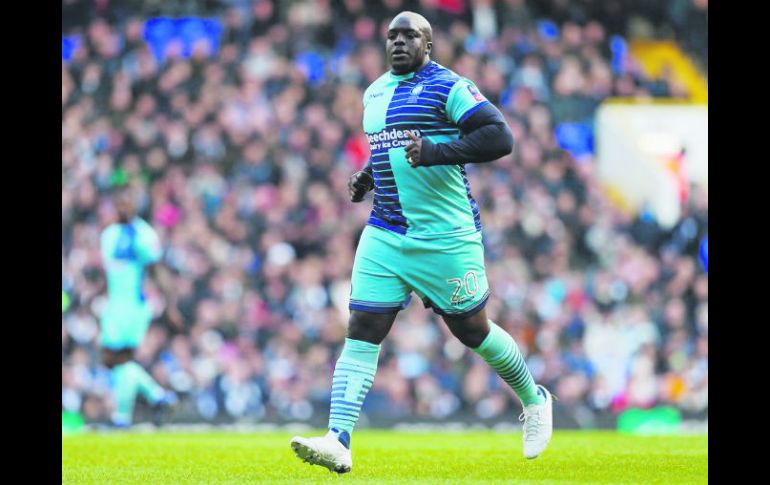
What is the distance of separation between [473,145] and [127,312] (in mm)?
6797

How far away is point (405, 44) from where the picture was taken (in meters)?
7.62

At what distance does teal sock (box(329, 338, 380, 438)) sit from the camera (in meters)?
7.52

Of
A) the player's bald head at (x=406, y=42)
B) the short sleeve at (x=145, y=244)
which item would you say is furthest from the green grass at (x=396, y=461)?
the player's bald head at (x=406, y=42)

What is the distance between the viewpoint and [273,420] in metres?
15.4

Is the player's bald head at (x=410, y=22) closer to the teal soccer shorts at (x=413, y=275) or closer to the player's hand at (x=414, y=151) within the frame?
the player's hand at (x=414, y=151)

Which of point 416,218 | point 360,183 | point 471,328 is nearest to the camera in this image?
point 416,218

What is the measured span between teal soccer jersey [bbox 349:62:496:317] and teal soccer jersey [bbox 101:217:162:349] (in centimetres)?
582

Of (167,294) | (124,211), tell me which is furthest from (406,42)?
(167,294)

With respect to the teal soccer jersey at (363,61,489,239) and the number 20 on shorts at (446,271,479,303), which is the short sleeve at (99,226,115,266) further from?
the number 20 on shorts at (446,271,479,303)

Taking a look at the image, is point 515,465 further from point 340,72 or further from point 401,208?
point 340,72

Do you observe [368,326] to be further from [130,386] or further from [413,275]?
[130,386]

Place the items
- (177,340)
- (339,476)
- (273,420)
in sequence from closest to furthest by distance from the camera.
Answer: (339,476), (273,420), (177,340)

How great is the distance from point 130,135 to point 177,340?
13.4 feet
